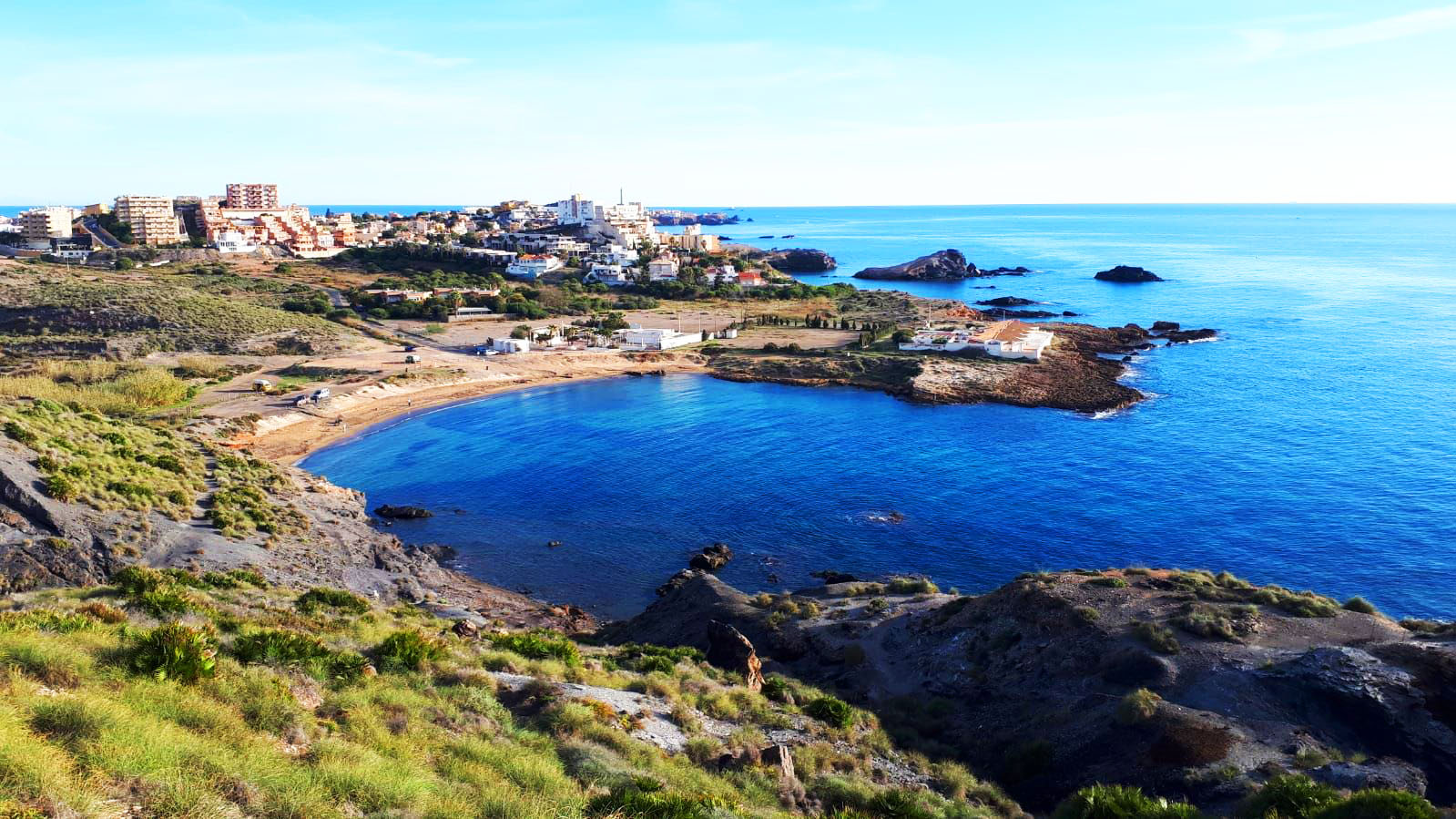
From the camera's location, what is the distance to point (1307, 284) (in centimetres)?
12531

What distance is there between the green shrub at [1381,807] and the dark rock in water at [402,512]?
121 ft

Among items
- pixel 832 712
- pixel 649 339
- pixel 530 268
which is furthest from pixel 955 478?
pixel 530 268

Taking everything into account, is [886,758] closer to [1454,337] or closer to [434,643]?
[434,643]

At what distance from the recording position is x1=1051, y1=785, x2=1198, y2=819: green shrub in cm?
1338

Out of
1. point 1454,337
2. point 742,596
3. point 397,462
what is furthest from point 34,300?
point 1454,337

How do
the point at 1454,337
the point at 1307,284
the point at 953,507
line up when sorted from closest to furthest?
the point at 953,507
the point at 1454,337
the point at 1307,284

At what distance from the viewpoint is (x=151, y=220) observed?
13988 cm

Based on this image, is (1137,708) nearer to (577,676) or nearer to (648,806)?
(577,676)

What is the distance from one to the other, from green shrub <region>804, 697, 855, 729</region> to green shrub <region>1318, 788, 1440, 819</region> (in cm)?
906

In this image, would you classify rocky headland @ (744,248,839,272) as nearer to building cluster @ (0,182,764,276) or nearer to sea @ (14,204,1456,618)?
building cluster @ (0,182,764,276)

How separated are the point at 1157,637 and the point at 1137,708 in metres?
3.48

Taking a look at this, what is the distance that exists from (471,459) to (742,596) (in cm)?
2666

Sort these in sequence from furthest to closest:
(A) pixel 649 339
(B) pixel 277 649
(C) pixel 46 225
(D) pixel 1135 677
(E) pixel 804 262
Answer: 1. (E) pixel 804 262
2. (C) pixel 46 225
3. (A) pixel 649 339
4. (D) pixel 1135 677
5. (B) pixel 277 649

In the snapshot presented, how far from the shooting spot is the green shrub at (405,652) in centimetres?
A: 1540
